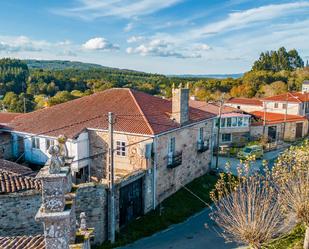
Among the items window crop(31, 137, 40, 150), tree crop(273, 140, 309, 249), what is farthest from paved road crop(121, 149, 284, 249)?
window crop(31, 137, 40, 150)

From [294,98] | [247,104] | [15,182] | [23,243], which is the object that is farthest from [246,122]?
[23,243]

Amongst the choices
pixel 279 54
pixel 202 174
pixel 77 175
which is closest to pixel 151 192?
pixel 77 175

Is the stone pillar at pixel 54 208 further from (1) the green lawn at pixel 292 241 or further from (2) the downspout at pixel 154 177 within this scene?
(2) the downspout at pixel 154 177

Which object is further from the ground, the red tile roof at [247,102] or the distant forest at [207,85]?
the distant forest at [207,85]

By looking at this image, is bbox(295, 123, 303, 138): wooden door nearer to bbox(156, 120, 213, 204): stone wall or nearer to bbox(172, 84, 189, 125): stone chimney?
bbox(156, 120, 213, 204): stone wall

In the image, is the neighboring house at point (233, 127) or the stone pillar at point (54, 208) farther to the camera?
the neighboring house at point (233, 127)

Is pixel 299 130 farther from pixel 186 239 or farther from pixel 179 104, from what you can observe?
pixel 186 239

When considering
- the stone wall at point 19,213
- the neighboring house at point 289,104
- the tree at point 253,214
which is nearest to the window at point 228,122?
the neighboring house at point 289,104

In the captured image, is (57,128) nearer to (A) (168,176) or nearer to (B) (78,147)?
(B) (78,147)
